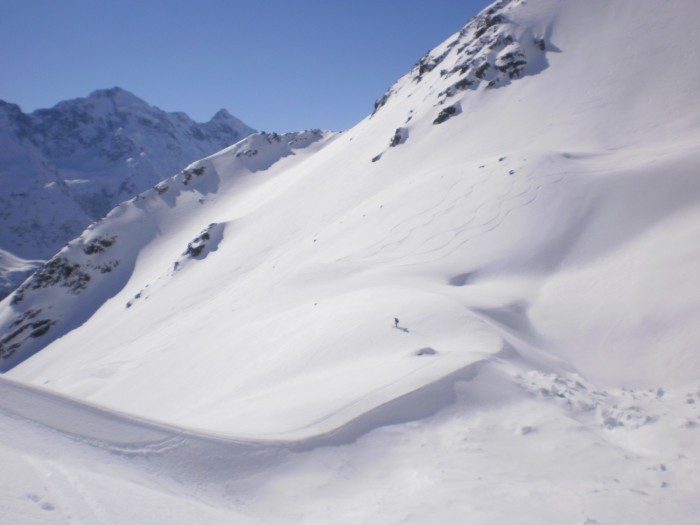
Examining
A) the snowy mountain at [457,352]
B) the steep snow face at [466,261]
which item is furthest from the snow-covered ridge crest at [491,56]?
the snowy mountain at [457,352]

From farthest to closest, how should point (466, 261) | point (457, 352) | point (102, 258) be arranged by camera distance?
point (102, 258) < point (466, 261) < point (457, 352)

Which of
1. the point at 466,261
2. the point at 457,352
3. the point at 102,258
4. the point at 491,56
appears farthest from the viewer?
the point at 102,258

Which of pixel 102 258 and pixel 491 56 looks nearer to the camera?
pixel 491 56

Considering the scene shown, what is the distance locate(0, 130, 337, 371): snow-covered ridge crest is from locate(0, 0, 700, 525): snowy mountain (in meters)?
32.8

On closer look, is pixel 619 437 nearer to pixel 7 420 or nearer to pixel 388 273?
pixel 7 420

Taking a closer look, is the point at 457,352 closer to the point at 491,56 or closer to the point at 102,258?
the point at 491,56

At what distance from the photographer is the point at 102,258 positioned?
66188mm

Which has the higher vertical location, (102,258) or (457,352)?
(102,258)

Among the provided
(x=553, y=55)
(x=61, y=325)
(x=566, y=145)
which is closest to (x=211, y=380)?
(x=566, y=145)

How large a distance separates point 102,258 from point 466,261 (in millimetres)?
67331

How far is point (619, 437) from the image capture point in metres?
5.20

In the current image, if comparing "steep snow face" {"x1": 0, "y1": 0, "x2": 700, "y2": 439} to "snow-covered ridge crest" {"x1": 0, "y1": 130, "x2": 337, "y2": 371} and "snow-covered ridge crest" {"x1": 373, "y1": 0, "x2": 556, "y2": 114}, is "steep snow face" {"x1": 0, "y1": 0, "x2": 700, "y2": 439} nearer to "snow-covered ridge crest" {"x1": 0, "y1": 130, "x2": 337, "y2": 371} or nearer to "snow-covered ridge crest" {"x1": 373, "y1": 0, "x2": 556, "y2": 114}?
"snow-covered ridge crest" {"x1": 373, "y1": 0, "x2": 556, "y2": 114}

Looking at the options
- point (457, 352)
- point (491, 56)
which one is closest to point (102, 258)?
point (491, 56)

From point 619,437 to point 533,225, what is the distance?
10977mm
